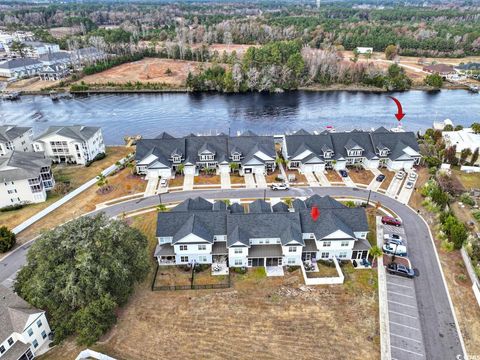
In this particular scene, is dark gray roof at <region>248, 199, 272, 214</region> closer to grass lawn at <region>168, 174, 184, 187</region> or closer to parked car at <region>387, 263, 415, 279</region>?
parked car at <region>387, 263, 415, 279</region>

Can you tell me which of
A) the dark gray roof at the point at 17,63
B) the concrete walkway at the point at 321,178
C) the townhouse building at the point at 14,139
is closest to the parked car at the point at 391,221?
the concrete walkway at the point at 321,178

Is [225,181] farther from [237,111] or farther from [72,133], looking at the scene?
[237,111]

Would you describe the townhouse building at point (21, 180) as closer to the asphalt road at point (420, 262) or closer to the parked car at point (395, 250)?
the asphalt road at point (420, 262)

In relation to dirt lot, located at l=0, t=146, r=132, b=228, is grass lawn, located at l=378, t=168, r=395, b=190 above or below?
above

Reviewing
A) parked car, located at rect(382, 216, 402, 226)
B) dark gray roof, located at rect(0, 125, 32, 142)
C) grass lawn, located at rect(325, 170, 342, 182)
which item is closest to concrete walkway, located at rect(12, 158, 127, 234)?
dark gray roof, located at rect(0, 125, 32, 142)

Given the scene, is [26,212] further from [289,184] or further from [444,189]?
[444,189]

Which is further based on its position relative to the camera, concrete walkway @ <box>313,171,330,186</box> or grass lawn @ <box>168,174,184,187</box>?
concrete walkway @ <box>313,171,330,186</box>
